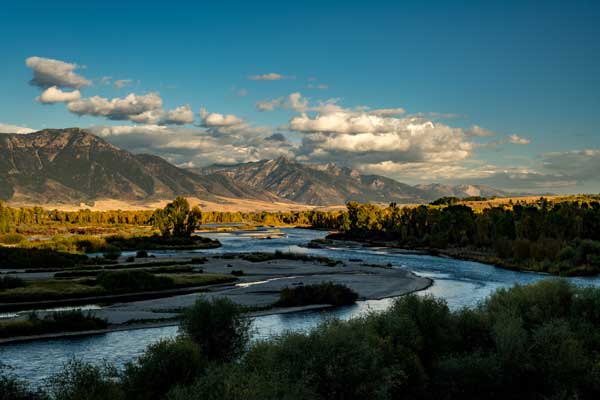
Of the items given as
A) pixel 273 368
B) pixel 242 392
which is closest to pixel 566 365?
pixel 273 368

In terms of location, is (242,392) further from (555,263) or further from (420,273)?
(555,263)

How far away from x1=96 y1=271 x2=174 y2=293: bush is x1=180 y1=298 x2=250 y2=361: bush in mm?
33832

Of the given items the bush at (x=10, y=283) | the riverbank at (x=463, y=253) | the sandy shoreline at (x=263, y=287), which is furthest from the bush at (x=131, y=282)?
the riverbank at (x=463, y=253)

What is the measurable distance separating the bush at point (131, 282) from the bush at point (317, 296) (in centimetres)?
1655

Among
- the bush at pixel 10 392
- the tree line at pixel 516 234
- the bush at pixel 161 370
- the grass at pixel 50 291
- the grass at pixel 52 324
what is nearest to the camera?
the bush at pixel 10 392

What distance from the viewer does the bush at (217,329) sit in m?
27.0

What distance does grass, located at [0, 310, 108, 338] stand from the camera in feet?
120

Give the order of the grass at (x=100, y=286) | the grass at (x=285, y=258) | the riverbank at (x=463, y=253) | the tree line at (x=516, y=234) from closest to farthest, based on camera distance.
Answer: the grass at (x=100, y=286), the riverbank at (x=463, y=253), the tree line at (x=516, y=234), the grass at (x=285, y=258)

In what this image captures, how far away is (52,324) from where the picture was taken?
125ft

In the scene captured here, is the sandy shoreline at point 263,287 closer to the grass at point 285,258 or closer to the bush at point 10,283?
the grass at point 285,258

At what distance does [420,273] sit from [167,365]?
227 ft

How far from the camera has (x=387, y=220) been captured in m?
192

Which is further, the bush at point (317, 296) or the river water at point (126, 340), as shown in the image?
the bush at point (317, 296)

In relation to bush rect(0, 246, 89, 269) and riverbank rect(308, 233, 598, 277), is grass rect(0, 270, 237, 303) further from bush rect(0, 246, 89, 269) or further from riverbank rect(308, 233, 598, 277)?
riverbank rect(308, 233, 598, 277)
